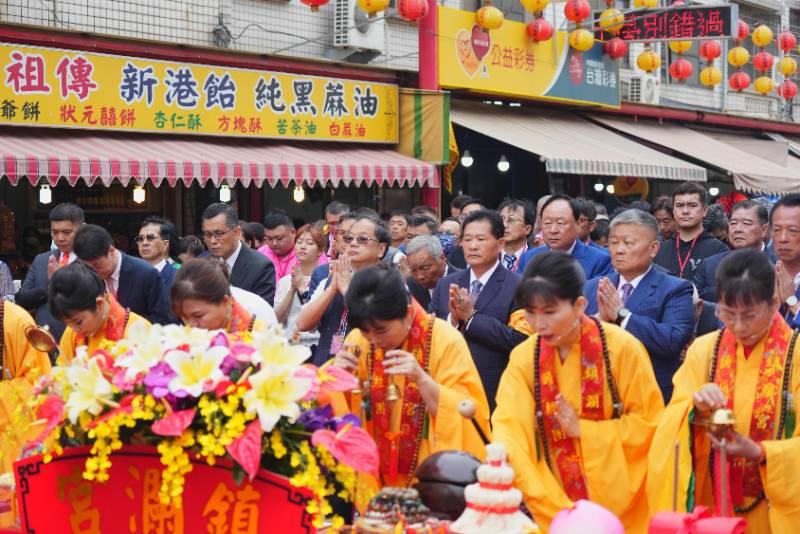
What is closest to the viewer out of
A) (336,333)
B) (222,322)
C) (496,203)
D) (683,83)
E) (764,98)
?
(222,322)

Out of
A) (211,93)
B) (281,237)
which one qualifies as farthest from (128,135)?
(281,237)

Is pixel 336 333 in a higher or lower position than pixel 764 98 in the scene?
lower

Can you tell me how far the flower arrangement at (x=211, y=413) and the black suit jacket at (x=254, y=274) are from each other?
3.93m

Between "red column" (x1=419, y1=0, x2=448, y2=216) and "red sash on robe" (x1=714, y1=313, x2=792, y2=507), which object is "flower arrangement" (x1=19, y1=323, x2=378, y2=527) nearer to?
"red sash on robe" (x1=714, y1=313, x2=792, y2=507)

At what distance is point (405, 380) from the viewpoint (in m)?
4.55

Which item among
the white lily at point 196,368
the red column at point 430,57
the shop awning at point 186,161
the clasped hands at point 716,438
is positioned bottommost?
the clasped hands at point 716,438

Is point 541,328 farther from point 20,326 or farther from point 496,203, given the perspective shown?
point 496,203

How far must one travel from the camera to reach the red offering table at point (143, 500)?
11.0 feet

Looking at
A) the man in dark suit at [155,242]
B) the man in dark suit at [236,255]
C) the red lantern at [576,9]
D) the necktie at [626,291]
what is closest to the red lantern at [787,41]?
the red lantern at [576,9]

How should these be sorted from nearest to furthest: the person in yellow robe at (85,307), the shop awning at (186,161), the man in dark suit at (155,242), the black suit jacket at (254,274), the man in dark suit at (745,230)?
1. the person in yellow robe at (85,307)
2. the man in dark suit at (745,230)
3. the black suit jacket at (254,274)
4. the man in dark suit at (155,242)
5. the shop awning at (186,161)

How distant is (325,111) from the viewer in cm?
1427

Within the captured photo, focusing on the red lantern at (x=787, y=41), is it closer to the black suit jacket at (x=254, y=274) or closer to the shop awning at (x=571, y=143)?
the shop awning at (x=571, y=143)

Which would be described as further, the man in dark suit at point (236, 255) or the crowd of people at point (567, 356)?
the man in dark suit at point (236, 255)

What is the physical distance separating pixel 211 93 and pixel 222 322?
8.80m
